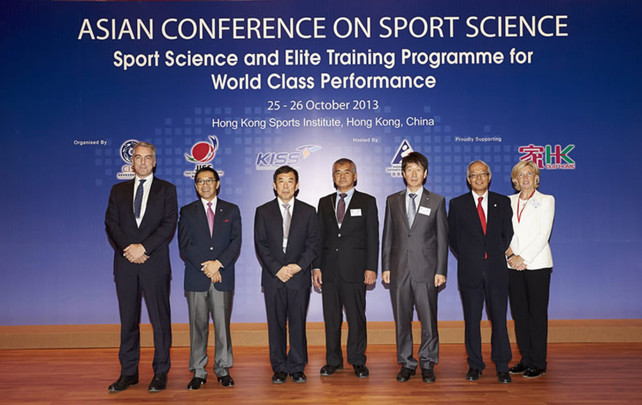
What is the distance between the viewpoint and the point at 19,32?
5.71 meters

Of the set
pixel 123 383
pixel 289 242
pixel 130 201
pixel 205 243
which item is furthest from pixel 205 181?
pixel 123 383

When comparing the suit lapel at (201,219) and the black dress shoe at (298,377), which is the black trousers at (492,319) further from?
the suit lapel at (201,219)

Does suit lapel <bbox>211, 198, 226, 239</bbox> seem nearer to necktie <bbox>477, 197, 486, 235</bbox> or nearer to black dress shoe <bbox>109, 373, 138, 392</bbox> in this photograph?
black dress shoe <bbox>109, 373, 138, 392</bbox>

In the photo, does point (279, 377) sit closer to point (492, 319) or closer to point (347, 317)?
point (347, 317)

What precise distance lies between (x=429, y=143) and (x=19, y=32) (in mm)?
4538

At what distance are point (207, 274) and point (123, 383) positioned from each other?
40.2 inches

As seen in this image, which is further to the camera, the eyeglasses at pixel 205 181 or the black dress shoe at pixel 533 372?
the black dress shoe at pixel 533 372

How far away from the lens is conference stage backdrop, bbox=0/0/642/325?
5.70m

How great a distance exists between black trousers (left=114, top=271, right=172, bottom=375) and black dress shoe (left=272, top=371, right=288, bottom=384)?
812 mm

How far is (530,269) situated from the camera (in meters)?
4.23

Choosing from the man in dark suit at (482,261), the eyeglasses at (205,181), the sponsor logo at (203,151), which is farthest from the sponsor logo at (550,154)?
the eyeglasses at (205,181)

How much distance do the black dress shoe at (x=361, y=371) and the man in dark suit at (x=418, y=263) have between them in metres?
0.28

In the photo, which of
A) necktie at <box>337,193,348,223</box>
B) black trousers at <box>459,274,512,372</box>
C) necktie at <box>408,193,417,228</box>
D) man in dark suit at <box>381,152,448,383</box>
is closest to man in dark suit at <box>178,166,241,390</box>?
necktie at <box>337,193,348,223</box>

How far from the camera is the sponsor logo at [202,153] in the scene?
226 inches
